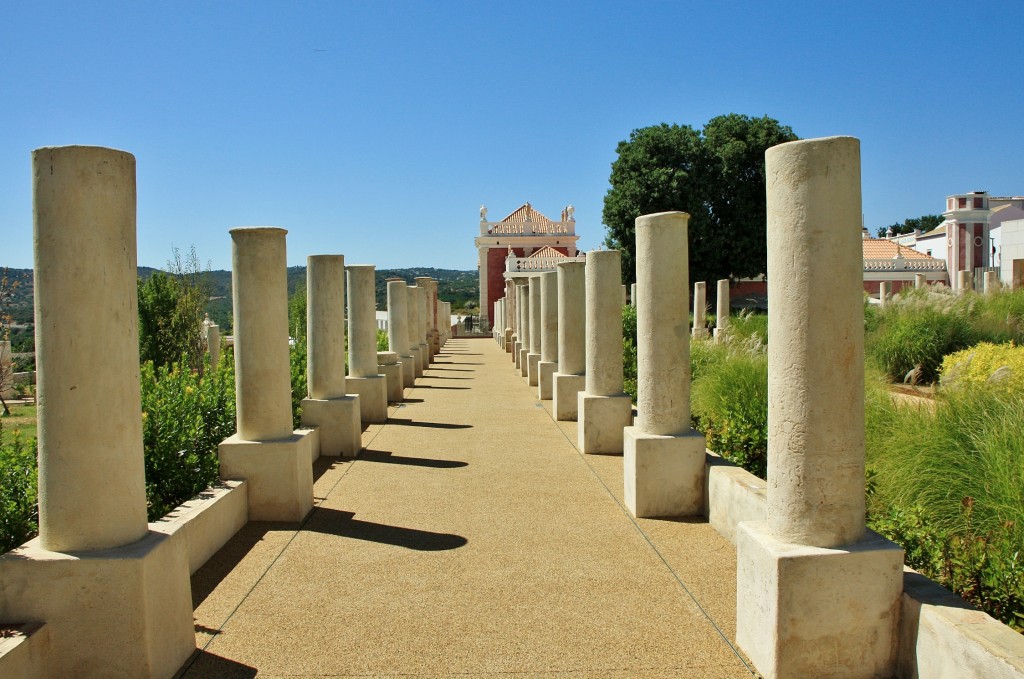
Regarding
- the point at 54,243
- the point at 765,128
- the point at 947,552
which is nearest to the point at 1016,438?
the point at 947,552

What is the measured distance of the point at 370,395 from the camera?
11547 millimetres

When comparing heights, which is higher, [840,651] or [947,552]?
[947,552]

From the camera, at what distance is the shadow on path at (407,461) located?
338 inches

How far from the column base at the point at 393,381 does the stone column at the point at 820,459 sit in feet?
35.1

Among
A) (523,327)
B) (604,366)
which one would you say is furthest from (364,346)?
(523,327)

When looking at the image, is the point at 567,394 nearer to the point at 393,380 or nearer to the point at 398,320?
the point at 393,380

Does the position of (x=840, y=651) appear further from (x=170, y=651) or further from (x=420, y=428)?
(x=420, y=428)

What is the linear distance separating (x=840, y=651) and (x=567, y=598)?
61.7 inches

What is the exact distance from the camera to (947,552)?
162 inches

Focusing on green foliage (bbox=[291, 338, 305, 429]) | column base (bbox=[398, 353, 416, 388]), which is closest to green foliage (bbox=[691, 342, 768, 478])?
green foliage (bbox=[291, 338, 305, 429])

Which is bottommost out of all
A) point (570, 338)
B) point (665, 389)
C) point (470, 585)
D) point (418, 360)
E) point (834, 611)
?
point (470, 585)

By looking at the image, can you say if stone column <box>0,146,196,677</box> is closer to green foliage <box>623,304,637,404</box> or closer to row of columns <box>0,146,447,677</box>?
row of columns <box>0,146,447,677</box>

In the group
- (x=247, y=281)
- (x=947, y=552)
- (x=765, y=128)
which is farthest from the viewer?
(x=765, y=128)

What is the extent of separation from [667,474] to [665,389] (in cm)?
66
